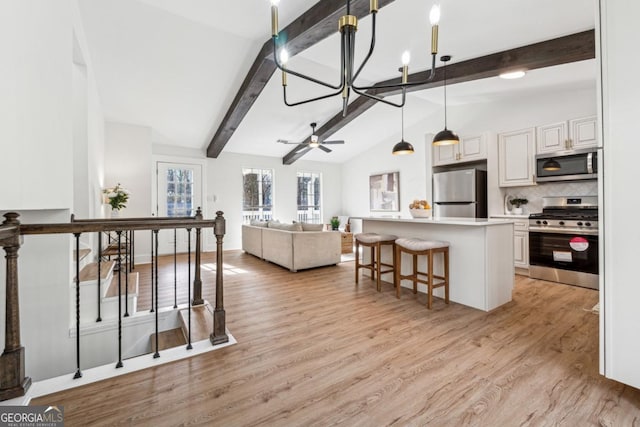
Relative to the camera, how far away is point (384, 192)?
7.54 meters

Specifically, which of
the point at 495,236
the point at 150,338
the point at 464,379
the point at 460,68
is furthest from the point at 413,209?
the point at 150,338

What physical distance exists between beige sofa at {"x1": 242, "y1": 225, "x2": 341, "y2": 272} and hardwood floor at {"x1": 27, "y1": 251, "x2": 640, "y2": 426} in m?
1.74

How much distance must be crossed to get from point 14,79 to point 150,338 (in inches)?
90.3

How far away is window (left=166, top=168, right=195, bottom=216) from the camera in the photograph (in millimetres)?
6465

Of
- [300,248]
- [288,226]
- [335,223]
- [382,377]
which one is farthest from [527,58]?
[335,223]

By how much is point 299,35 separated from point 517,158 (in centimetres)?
386

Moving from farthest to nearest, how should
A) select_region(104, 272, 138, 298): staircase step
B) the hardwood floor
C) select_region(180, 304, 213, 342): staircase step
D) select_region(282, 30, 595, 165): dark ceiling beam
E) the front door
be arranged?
the front door < select_region(282, 30, 595, 165): dark ceiling beam < select_region(104, 272, 138, 298): staircase step < select_region(180, 304, 213, 342): staircase step < the hardwood floor

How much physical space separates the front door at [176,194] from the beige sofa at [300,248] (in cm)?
221

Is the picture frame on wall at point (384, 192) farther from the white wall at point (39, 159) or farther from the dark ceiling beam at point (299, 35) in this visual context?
the white wall at point (39, 159)

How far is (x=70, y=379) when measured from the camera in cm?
171

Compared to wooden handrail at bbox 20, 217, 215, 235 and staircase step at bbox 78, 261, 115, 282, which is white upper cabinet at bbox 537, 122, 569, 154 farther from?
staircase step at bbox 78, 261, 115, 282

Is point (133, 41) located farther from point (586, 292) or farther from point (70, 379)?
point (586, 292)

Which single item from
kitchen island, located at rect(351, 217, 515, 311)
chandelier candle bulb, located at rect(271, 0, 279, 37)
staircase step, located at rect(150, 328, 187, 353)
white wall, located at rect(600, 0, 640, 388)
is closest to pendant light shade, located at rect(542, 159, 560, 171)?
kitchen island, located at rect(351, 217, 515, 311)

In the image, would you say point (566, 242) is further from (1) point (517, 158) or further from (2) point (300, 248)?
(2) point (300, 248)
